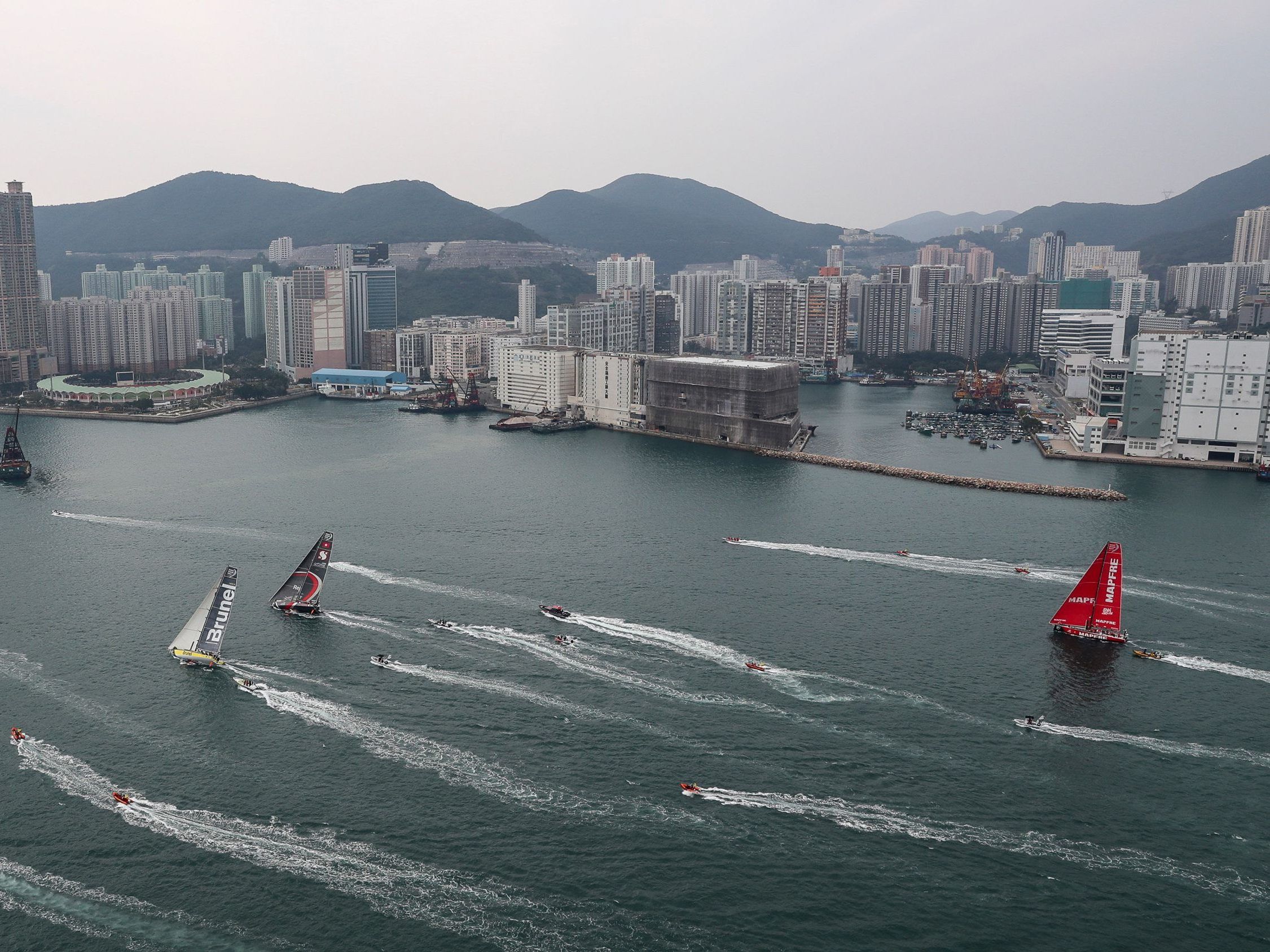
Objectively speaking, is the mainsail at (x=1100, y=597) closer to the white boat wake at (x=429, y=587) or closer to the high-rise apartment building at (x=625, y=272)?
the white boat wake at (x=429, y=587)

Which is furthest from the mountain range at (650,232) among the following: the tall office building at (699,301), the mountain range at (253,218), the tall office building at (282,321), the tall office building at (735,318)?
the tall office building at (282,321)

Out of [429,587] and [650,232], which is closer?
[429,587]

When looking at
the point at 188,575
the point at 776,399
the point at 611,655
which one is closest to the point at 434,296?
the point at 776,399

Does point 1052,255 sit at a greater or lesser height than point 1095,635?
greater

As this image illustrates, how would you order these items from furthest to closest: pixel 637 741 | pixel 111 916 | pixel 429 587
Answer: pixel 429 587
pixel 637 741
pixel 111 916

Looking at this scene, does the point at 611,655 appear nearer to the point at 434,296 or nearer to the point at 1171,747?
the point at 1171,747

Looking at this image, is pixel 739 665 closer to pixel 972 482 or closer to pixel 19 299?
pixel 972 482

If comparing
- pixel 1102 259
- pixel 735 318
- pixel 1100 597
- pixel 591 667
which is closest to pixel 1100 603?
pixel 1100 597
